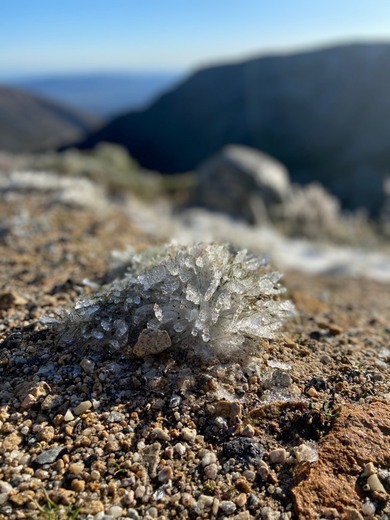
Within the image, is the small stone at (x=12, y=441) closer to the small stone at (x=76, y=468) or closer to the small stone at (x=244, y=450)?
the small stone at (x=76, y=468)

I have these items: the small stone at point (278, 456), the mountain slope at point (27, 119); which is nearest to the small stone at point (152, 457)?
the small stone at point (278, 456)

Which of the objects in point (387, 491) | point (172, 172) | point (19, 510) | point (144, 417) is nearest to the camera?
point (19, 510)

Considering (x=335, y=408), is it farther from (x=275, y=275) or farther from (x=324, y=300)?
(x=324, y=300)

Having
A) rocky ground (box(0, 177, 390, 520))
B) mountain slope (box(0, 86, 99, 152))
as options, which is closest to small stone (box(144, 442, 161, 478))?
rocky ground (box(0, 177, 390, 520))

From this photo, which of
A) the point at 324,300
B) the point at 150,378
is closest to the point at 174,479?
the point at 150,378

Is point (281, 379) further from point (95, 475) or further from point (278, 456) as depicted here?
point (95, 475)

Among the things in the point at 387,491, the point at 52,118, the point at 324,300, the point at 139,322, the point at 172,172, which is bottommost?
the point at 172,172
